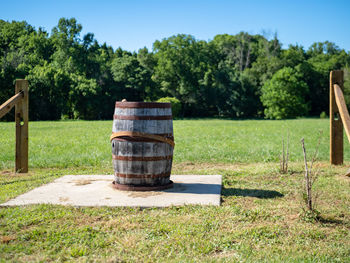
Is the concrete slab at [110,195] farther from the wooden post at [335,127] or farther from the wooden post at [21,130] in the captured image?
the wooden post at [335,127]


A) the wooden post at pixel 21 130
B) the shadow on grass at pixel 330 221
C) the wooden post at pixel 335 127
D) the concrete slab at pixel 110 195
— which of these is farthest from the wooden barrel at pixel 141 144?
the wooden post at pixel 335 127

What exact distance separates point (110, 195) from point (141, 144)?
34.8 inches

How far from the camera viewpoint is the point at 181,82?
5881 centimetres

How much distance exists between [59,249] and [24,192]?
2.53 m

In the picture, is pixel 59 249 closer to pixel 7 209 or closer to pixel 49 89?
pixel 7 209

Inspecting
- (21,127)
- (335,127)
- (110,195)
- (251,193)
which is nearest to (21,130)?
(21,127)

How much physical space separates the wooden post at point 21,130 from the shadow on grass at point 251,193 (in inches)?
174

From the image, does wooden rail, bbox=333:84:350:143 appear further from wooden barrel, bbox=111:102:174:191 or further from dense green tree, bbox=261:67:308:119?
dense green tree, bbox=261:67:308:119

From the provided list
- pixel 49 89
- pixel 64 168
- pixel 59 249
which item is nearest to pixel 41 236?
pixel 59 249

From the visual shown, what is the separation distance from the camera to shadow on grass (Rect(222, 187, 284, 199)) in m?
5.55

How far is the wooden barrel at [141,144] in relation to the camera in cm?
549

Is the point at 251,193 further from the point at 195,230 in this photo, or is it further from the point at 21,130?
the point at 21,130

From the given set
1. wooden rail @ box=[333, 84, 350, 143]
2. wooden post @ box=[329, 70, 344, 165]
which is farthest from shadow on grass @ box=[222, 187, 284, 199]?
wooden post @ box=[329, 70, 344, 165]

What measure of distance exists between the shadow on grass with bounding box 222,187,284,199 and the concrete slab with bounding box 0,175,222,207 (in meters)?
0.17
